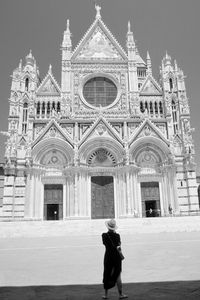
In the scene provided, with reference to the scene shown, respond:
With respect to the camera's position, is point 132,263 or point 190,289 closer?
point 190,289

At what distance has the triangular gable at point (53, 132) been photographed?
81.8ft

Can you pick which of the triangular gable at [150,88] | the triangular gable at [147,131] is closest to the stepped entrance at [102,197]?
the triangular gable at [147,131]

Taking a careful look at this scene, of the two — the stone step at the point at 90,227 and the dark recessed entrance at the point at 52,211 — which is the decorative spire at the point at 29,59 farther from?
the stone step at the point at 90,227

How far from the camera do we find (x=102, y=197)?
81.0ft

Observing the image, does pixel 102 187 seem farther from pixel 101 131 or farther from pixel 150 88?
pixel 150 88

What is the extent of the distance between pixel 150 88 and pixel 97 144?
336 inches

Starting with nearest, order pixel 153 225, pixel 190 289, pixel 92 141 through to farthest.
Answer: pixel 190 289 < pixel 153 225 < pixel 92 141

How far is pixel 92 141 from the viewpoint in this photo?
992 inches

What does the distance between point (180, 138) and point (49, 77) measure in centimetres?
1430

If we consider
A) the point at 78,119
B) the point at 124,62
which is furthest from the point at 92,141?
the point at 124,62

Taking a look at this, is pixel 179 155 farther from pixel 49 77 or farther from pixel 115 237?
pixel 115 237

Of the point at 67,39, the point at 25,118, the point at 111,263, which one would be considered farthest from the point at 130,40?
the point at 111,263

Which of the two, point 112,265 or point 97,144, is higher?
point 97,144

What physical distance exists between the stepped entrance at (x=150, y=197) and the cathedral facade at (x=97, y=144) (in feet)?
0.29
